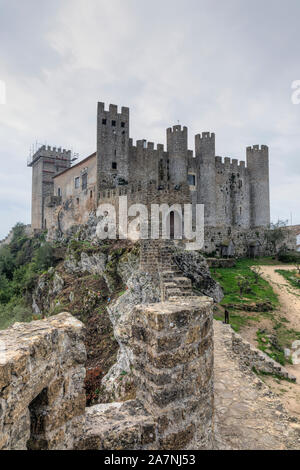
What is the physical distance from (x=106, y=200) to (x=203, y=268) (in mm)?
12317

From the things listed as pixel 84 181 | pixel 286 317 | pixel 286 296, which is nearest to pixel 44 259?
pixel 84 181

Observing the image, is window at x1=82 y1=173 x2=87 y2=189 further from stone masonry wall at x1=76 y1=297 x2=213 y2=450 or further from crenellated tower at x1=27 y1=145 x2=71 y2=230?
stone masonry wall at x1=76 y1=297 x2=213 y2=450

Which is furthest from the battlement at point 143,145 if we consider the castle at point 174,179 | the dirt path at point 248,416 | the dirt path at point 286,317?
the dirt path at point 248,416

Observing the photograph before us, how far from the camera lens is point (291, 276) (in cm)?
2167

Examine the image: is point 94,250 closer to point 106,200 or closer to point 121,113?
point 106,200

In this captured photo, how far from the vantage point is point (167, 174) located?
103 ft

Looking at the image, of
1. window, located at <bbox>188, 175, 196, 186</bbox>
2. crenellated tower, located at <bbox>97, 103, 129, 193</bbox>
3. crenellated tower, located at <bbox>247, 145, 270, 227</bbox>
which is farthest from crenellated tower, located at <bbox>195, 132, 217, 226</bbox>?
crenellated tower, located at <bbox>97, 103, 129, 193</bbox>

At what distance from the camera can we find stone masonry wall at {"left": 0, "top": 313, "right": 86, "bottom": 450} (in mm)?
1825

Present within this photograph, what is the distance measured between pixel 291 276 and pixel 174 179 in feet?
52.6

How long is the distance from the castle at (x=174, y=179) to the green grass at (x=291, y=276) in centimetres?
638

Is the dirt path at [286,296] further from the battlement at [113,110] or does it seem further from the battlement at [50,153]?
the battlement at [50,153]

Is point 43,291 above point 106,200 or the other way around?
the other way around
